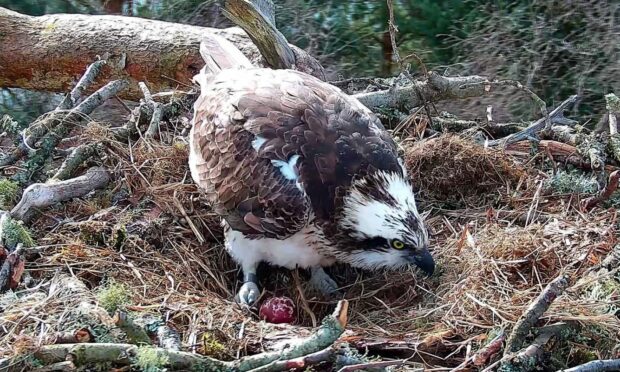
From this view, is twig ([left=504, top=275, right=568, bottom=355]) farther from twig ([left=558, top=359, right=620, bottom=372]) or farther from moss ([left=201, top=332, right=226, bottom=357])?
moss ([left=201, top=332, right=226, bottom=357])

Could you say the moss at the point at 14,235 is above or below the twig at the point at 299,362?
above

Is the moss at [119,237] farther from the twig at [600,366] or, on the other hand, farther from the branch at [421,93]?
the twig at [600,366]

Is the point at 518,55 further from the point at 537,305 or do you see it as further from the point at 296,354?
the point at 296,354

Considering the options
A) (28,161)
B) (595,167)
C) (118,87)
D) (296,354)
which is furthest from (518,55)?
(296,354)

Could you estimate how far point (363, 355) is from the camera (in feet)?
12.2

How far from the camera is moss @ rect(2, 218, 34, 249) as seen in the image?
13.8 feet

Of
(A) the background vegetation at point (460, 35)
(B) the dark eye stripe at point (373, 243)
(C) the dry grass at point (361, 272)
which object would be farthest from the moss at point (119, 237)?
(A) the background vegetation at point (460, 35)

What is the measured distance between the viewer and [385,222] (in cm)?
430

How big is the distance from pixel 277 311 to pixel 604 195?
182 cm

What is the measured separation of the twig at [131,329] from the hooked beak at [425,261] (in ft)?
4.48

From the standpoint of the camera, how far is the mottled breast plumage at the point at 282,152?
4.35 m

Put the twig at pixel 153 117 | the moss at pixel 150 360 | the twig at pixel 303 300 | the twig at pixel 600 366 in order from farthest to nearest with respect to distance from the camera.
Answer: the twig at pixel 153 117 < the twig at pixel 303 300 < the twig at pixel 600 366 < the moss at pixel 150 360

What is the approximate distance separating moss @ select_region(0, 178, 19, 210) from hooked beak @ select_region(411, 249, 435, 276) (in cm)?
196

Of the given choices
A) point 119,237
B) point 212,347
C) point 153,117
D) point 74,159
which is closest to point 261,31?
point 153,117
